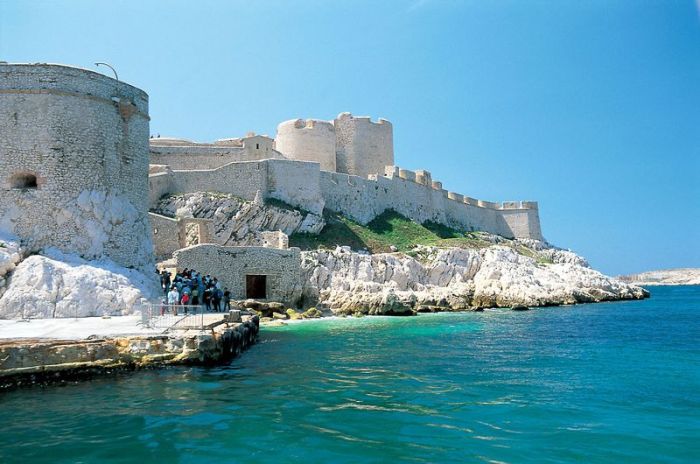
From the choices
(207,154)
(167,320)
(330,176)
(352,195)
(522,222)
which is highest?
(207,154)

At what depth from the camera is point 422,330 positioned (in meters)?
20.8

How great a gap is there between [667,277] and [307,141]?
10843 centimetres

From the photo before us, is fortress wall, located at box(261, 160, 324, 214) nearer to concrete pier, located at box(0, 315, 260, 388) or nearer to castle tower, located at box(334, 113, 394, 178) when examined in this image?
castle tower, located at box(334, 113, 394, 178)

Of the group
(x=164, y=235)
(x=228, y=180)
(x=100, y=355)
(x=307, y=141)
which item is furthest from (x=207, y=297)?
(x=307, y=141)

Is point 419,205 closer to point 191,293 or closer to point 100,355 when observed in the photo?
point 191,293

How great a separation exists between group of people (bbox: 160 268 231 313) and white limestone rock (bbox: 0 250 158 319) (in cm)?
89

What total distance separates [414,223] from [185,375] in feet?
109

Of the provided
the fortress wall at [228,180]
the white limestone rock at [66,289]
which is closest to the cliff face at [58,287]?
the white limestone rock at [66,289]

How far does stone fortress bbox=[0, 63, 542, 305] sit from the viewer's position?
51.0 ft

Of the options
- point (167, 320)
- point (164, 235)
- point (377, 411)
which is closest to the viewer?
point (377, 411)

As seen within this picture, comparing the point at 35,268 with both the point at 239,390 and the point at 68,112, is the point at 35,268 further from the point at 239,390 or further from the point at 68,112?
the point at 239,390

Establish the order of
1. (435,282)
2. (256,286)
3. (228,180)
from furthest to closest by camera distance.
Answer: (435,282) → (228,180) → (256,286)

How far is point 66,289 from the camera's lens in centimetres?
1436

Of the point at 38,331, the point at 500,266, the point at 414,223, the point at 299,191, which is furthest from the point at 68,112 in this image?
the point at 414,223
